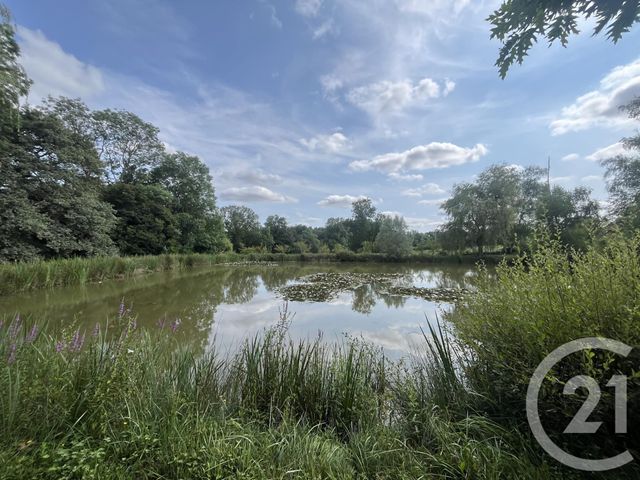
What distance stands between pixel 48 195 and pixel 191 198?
13412 mm

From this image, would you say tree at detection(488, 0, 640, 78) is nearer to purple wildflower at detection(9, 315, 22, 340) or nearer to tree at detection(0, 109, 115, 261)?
purple wildflower at detection(9, 315, 22, 340)

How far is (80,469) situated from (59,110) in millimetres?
22694

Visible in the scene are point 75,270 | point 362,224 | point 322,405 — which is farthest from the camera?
point 362,224

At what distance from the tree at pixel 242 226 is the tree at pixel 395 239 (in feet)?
67.6

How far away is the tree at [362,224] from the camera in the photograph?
42.6 m

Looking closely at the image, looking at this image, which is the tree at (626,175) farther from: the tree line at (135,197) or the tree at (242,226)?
the tree at (242,226)

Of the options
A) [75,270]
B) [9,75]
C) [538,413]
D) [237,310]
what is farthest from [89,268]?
[538,413]

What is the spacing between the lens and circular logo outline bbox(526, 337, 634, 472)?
128cm

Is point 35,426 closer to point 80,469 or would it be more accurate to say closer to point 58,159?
point 80,469

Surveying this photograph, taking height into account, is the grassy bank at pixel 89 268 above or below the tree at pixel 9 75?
below

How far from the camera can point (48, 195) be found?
12.7 m

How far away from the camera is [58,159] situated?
13.1 m

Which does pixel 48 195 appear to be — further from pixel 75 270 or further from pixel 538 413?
pixel 538 413

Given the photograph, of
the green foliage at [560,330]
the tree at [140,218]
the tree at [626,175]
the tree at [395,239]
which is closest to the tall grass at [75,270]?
the tree at [140,218]
